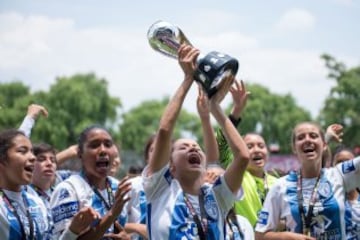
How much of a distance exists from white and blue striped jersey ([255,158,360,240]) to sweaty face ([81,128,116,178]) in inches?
55.4

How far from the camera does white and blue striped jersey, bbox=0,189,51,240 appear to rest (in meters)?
4.79

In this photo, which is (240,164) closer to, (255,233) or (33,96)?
(255,233)

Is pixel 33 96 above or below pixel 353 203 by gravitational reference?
above

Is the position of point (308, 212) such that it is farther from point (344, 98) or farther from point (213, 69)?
point (344, 98)

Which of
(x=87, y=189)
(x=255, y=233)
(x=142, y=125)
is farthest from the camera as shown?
(x=142, y=125)

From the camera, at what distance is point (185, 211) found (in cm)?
485

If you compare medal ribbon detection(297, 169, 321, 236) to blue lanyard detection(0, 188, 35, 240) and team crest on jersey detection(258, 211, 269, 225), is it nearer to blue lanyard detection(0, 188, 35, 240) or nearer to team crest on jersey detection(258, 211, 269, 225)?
team crest on jersey detection(258, 211, 269, 225)

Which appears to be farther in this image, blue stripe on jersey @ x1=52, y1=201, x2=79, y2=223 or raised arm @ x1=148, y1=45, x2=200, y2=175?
blue stripe on jersey @ x1=52, y1=201, x2=79, y2=223

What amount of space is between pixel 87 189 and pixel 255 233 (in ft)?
4.98

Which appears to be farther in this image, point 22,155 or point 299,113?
point 299,113

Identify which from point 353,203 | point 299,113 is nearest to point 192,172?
point 353,203

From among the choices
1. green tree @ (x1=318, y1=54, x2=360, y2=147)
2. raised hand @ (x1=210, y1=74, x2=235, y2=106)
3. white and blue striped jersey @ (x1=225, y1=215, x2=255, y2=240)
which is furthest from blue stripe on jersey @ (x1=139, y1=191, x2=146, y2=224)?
green tree @ (x1=318, y1=54, x2=360, y2=147)

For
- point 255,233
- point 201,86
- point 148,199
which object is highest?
point 201,86

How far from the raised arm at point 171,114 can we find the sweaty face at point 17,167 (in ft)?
2.94
